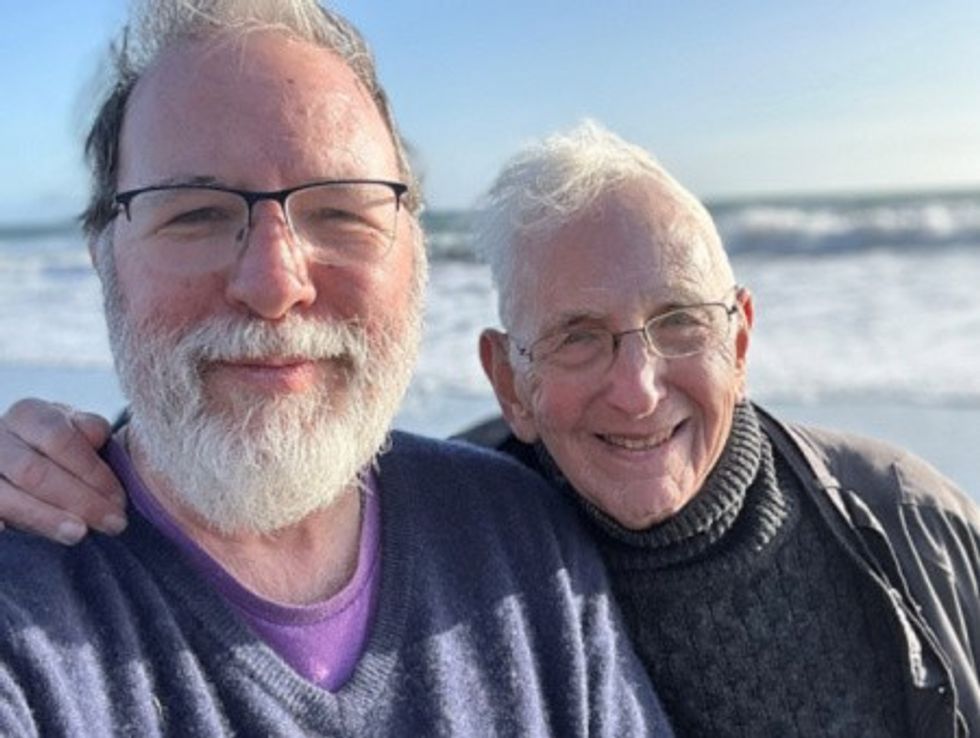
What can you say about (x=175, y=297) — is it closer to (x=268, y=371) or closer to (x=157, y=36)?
(x=268, y=371)

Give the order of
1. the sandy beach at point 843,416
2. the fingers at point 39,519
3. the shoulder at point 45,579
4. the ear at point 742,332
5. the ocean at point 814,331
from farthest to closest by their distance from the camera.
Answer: the ocean at point 814,331 < the sandy beach at point 843,416 < the ear at point 742,332 < the fingers at point 39,519 < the shoulder at point 45,579

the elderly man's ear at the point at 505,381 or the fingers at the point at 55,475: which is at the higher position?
the fingers at the point at 55,475

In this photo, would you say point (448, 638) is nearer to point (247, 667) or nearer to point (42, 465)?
point (247, 667)

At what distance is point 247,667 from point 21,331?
29.7 feet

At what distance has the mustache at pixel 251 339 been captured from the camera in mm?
1570

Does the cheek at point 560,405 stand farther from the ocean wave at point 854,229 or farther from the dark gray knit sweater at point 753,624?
the ocean wave at point 854,229

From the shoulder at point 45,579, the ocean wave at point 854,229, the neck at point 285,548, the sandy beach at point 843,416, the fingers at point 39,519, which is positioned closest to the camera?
the shoulder at point 45,579

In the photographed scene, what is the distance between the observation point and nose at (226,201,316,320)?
5.12 ft

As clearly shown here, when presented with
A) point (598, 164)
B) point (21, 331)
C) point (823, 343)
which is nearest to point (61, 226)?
point (21, 331)

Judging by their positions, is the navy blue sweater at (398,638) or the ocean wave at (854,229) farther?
the ocean wave at (854,229)

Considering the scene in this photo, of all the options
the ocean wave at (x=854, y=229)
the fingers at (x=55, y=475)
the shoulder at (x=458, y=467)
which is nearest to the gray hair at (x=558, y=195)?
the shoulder at (x=458, y=467)

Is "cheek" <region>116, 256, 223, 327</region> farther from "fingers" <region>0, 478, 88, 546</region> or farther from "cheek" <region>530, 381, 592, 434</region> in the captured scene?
"cheek" <region>530, 381, 592, 434</region>

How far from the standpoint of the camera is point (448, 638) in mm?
1735

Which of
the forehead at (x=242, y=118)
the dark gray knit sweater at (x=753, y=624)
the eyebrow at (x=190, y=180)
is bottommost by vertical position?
the dark gray knit sweater at (x=753, y=624)
